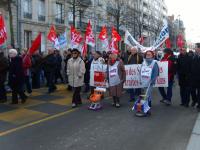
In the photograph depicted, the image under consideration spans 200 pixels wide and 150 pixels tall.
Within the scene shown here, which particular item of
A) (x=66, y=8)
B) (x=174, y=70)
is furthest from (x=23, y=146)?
(x=66, y=8)

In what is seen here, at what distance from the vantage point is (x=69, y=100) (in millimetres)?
10680

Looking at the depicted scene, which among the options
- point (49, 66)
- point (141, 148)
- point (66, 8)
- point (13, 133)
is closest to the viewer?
point (141, 148)

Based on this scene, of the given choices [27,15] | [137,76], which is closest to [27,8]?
[27,15]

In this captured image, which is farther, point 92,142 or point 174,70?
point 174,70

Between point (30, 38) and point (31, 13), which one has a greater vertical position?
point (31, 13)

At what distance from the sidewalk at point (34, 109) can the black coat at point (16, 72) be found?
0.65m

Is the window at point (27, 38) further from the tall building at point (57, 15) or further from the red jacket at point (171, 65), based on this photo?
the red jacket at point (171, 65)

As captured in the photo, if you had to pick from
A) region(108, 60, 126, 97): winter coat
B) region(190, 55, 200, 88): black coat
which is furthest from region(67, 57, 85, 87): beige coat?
region(190, 55, 200, 88): black coat

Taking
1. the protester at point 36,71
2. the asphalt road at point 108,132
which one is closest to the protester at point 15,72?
the asphalt road at point 108,132

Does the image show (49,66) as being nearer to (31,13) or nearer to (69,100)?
(69,100)

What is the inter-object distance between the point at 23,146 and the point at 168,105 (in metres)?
5.37

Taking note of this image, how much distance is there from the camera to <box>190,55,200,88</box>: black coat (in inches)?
361

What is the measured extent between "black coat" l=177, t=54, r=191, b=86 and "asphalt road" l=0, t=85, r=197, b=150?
104 cm

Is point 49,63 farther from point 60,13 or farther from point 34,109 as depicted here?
point 60,13
